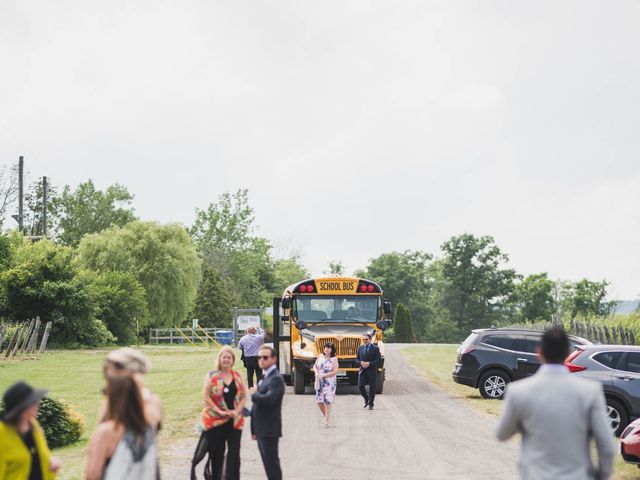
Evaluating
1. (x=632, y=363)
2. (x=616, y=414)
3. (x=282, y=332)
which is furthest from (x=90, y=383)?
(x=632, y=363)

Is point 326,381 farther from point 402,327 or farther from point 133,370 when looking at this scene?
point 402,327

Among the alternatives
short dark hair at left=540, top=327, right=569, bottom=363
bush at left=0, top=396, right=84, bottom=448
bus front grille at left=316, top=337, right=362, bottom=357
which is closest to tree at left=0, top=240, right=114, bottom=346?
bus front grille at left=316, top=337, right=362, bottom=357

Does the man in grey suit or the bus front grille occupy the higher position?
the bus front grille

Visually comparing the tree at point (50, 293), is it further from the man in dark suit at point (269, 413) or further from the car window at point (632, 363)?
the man in dark suit at point (269, 413)

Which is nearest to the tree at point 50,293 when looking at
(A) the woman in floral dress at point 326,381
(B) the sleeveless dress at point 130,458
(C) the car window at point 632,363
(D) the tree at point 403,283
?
(A) the woman in floral dress at point 326,381

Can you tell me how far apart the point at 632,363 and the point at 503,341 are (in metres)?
6.88

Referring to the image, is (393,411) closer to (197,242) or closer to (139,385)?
(139,385)

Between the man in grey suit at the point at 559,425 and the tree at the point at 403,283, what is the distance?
107192 millimetres

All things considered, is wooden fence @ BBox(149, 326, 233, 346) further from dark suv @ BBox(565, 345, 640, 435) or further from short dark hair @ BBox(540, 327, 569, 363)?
short dark hair @ BBox(540, 327, 569, 363)

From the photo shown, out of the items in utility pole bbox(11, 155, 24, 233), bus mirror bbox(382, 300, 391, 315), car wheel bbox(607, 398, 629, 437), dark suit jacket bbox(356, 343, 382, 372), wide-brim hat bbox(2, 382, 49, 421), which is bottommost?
car wheel bbox(607, 398, 629, 437)

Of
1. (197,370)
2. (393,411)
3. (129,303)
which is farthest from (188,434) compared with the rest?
(129,303)

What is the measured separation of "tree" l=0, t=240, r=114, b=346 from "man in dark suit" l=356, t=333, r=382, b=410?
116 feet

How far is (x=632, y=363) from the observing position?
17781 millimetres

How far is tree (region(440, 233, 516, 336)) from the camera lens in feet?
349
